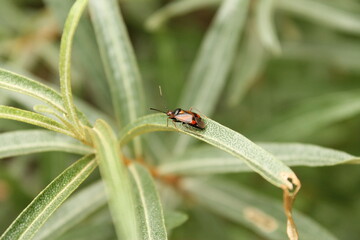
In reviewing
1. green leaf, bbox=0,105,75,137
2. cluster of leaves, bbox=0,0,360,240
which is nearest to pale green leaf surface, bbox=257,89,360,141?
cluster of leaves, bbox=0,0,360,240

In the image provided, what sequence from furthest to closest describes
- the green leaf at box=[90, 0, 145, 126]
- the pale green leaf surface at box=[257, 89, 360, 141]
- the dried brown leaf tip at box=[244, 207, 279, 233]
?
the pale green leaf surface at box=[257, 89, 360, 141], the dried brown leaf tip at box=[244, 207, 279, 233], the green leaf at box=[90, 0, 145, 126]

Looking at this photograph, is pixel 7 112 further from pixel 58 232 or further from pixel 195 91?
pixel 195 91

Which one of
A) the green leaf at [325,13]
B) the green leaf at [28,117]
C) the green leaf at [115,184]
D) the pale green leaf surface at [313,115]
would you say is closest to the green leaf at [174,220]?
the green leaf at [115,184]

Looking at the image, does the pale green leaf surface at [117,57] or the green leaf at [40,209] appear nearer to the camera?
the green leaf at [40,209]

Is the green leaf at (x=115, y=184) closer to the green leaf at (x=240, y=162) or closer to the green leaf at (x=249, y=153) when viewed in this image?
the green leaf at (x=249, y=153)

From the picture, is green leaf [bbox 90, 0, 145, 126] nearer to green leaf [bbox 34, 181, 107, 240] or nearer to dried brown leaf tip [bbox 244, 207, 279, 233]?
green leaf [bbox 34, 181, 107, 240]

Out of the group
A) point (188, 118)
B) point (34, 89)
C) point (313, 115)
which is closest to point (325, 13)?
point (313, 115)
